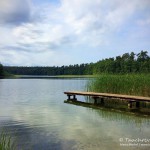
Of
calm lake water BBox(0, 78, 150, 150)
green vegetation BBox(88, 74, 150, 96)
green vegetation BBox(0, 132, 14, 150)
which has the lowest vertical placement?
calm lake water BBox(0, 78, 150, 150)

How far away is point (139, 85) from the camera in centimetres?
1784

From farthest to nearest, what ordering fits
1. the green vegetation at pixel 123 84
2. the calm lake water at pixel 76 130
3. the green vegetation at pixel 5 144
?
the green vegetation at pixel 123 84
the calm lake water at pixel 76 130
the green vegetation at pixel 5 144

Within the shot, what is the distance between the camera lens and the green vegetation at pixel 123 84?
17578 millimetres

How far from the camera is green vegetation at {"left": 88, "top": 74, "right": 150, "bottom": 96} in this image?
1758cm

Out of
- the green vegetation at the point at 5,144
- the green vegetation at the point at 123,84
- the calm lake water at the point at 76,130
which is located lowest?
the calm lake water at the point at 76,130

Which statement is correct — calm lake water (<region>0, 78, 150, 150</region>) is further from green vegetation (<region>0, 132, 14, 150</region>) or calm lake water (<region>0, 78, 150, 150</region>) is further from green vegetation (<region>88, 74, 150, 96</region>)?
green vegetation (<region>88, 74, 150, 96</region>)

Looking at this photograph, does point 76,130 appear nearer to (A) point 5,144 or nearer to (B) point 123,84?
(A) point 5,144

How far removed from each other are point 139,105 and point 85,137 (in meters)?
8.31

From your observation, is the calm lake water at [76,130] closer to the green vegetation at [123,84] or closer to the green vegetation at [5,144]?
the green vegetation at [5,144]

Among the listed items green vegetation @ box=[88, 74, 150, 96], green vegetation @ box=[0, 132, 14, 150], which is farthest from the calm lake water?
green vegetation @ box=[88, 74, 150, 96]

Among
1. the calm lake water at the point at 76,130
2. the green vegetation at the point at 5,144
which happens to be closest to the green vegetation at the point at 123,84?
the calm lake water at the point at 76,130

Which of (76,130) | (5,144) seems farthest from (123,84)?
(5,144)

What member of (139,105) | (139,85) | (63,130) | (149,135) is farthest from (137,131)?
(139,85)

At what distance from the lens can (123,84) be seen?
63.2 ft
